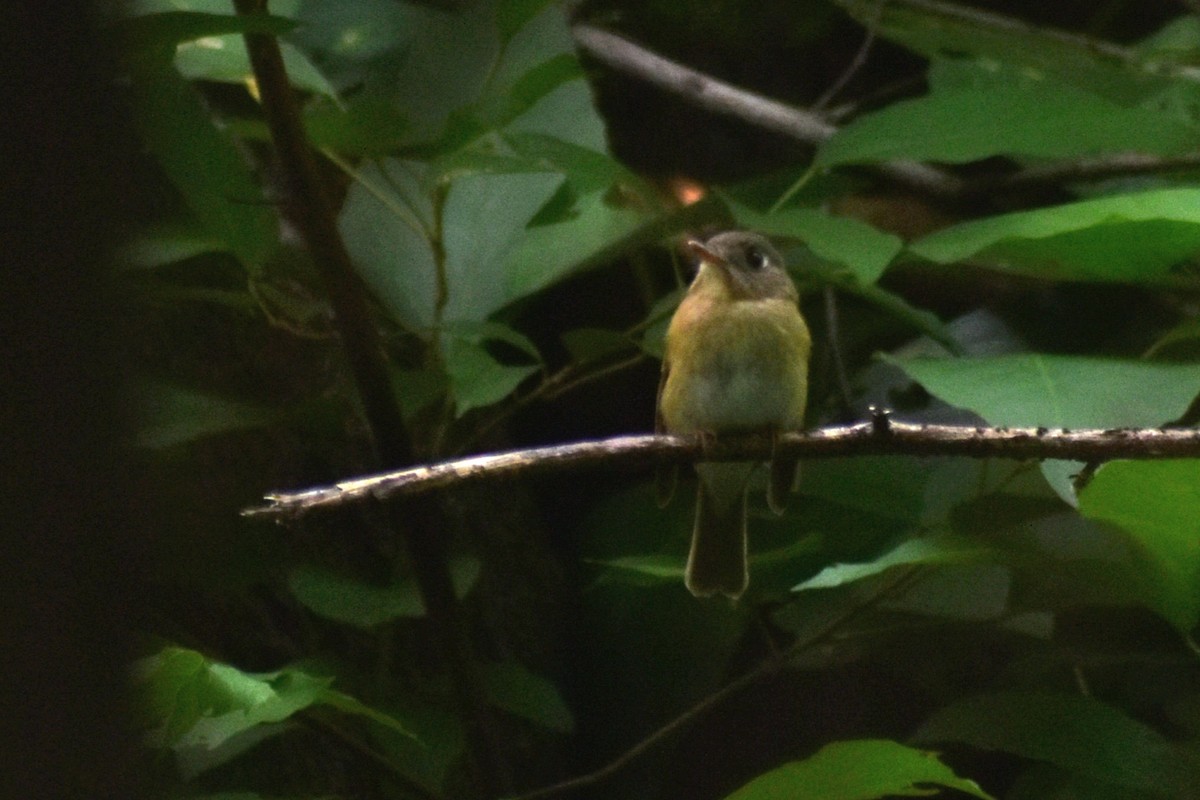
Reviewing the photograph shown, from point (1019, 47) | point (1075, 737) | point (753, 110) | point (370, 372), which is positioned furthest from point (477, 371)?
point (1019, 47)

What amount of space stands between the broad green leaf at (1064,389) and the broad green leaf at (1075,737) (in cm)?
49

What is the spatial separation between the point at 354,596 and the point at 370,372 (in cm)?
43

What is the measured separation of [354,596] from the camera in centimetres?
253

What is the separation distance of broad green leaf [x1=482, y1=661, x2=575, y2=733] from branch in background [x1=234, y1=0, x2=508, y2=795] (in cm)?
6

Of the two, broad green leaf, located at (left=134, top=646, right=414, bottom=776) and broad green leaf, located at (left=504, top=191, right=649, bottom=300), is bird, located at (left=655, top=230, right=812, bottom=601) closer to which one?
broad green leaf, located at (left=504, top=191, right=649, bottom=300)

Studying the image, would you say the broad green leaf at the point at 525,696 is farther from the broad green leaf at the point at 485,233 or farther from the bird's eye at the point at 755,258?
the bird's eye at the point at 755,258

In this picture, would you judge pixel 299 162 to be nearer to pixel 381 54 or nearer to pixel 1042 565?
pixel 381 54

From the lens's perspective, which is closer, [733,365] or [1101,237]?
[1101,237]

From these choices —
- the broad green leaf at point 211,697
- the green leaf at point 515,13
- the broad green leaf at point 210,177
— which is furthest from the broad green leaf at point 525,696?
the green leaf at point 515,13

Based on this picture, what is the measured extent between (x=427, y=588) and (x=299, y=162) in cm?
77

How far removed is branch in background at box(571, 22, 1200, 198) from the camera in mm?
3559

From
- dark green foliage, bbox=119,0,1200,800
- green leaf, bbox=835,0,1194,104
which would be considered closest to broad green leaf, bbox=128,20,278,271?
dark green foliage, bbox=119,0,1200,800

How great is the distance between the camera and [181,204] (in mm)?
2457

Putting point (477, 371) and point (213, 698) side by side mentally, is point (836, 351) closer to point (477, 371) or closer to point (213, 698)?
point (477, 371)
